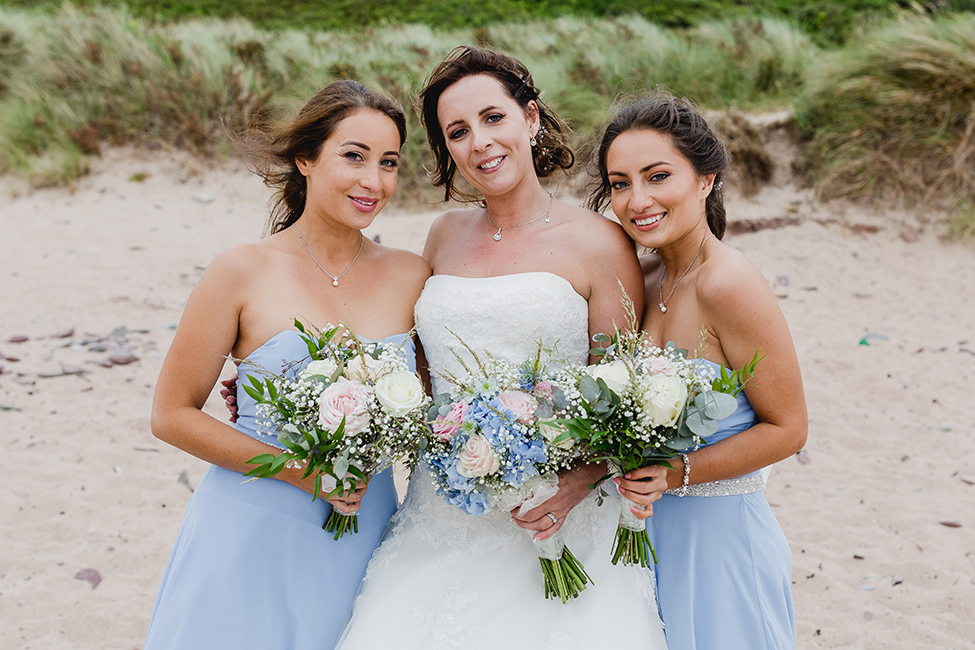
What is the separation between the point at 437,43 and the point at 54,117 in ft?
20.8

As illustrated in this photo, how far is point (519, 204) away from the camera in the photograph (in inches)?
140

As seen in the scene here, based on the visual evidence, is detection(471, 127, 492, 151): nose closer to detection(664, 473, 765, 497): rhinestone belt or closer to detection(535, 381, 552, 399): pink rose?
detection(535, 381, 552, 399): pink rose

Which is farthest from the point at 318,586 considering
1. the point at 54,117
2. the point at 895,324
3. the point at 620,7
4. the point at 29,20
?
the point at 620,7

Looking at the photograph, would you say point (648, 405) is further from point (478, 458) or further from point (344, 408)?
point (344, 408)

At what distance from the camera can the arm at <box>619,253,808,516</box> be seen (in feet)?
8.57

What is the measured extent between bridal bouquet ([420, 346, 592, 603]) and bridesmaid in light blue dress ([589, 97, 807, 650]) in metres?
0.31

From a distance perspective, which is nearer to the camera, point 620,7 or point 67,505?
point 67,505

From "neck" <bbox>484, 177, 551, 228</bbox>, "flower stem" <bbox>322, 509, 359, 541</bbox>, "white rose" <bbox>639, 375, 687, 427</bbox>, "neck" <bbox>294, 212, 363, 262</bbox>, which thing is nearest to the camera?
"white rose" <bbox>639, 375, 687, 427</bbox>

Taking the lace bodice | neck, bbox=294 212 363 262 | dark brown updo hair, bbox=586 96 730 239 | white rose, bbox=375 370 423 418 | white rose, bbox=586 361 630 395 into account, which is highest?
dark brown updo hair, bbox=586 96 730 239

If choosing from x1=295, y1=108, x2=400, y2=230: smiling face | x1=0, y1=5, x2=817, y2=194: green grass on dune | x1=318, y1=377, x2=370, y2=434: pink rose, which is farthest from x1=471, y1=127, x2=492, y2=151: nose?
x1=0, y1=5, x2=817, y2=194: green grass on dune

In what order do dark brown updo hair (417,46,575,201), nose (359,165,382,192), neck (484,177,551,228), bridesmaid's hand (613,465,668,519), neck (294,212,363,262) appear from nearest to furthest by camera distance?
1. bridesmaid's hand (613,465,668,519)
2. nose (359,165,382,192)
3. neck (294,212,363,262)
4. dark brown updo hair (417,46,575,201)
5. neck (484,177,551,228)

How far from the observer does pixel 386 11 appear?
17156 millimetres

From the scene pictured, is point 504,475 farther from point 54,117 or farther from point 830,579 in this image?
Result: point 54,117

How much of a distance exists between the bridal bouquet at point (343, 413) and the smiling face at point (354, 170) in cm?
75
